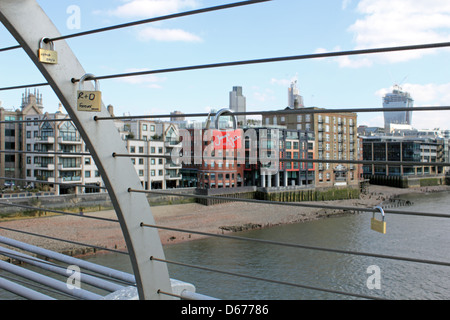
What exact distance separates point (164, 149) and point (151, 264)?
10534mm

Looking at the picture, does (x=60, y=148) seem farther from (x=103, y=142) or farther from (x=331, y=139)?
(x=103, y=142)

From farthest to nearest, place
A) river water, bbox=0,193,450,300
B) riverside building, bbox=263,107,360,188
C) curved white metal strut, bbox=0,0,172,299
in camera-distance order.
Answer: riverside building, bbox=263,107,360,188
river water, bbox=0,193,450,300
curved white metal strut, bbox=0,0,172,299

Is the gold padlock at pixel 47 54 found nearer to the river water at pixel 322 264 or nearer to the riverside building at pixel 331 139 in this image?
the river water at pixel 322 264

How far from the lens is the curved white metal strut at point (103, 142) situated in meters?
0.49

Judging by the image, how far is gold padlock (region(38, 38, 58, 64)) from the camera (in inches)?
19.4

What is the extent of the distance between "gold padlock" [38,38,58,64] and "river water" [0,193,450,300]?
15.2ft

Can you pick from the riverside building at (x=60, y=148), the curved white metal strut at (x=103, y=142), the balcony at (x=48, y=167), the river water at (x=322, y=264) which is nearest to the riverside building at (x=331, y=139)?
the riverside building at (x=60, y=148)

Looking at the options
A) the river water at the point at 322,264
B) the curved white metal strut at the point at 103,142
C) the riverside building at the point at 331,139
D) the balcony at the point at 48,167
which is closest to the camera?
the curved white metal strut at the point at 103,142

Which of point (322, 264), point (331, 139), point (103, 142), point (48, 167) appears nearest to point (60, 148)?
point (48, 167)

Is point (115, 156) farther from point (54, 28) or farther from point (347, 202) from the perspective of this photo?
point (347, 202)

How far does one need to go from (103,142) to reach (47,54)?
0.12 meters

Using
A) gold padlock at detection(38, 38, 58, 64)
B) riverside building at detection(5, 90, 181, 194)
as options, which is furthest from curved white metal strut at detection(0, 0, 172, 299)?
riverside building at detection(5, 90, 181, 194)

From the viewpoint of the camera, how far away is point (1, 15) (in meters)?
0.47

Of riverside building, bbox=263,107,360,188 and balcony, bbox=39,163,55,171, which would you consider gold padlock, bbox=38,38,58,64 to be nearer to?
balcony, bbox=39,163,55,171
